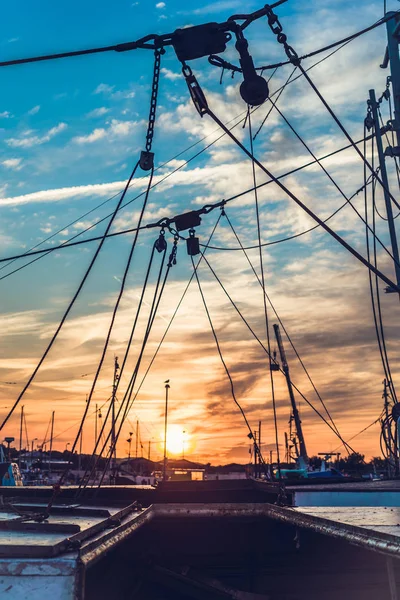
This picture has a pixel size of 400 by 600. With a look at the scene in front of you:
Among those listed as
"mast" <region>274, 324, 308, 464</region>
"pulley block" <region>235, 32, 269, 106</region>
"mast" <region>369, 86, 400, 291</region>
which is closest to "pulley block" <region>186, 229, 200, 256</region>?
"pulley block" <region>235, 32, 269, 106</region>

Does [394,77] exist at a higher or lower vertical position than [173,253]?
higher

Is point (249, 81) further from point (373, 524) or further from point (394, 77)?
point (394, 77)

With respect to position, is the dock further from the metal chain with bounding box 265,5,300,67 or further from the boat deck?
the metal chain with bounding box 265,5,300,67

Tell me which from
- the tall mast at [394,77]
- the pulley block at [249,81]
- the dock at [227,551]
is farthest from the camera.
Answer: the tall mast at [394,77]

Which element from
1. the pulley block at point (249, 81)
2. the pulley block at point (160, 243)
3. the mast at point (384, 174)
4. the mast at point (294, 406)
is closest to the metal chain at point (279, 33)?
the pulley block at point (249, 81)

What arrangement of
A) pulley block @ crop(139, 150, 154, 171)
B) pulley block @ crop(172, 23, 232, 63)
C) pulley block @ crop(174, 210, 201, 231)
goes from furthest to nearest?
pulley block @ crop(174, 210, 201, 231) → pulley block @ crop(139, 150, 154, 171) → pulley block @ crop(172, 23, 232, 63)

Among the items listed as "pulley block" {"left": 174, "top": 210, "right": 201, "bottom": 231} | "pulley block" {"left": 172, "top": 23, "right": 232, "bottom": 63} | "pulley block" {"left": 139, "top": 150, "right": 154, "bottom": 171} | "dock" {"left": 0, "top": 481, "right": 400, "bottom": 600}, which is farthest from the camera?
"pulley block" {"left": 174, "top": 210, "right": 201, "bottom": 231}

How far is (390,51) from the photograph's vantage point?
50.4ft

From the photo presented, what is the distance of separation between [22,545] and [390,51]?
14.7 m

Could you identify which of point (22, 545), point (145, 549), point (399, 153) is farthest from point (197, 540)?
point (399, 153)

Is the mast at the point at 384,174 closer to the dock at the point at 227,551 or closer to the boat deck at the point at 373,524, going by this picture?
the dock at the point at 227,551

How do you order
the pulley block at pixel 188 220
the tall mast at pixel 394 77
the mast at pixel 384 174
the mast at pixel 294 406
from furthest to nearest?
the mast at pixel 294 406, the mast at pixel 384 174, the tall mast at pixel 394 77, the pulley block at pixel 188 220

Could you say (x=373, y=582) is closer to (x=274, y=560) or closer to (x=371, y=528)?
(x=274, y=560)

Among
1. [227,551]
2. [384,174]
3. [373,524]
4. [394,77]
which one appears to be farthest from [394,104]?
[373,524]
